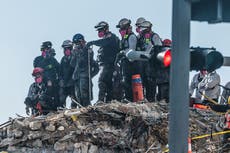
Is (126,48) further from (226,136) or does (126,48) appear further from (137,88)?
(226,136)

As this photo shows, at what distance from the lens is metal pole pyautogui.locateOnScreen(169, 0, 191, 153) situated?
9258 millimetres

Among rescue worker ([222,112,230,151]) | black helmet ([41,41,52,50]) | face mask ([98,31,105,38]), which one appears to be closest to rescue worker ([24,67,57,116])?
black helmet ([41,41,52,50])

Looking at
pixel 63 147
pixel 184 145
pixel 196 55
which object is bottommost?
pixel 63 147

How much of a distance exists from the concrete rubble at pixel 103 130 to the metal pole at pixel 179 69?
7.89 m

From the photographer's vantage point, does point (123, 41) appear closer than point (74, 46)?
Yes

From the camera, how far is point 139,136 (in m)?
17.6

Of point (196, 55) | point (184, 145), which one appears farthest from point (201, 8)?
point (184, 145)

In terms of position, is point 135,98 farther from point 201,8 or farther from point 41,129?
point 201,8

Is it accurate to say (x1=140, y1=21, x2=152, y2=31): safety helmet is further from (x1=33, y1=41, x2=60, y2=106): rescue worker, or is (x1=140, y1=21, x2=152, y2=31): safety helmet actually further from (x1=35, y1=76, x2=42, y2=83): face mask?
(x1=35, y1=76, x2=42, y2=83): face mask

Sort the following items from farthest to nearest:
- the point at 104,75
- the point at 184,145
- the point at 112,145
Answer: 1. the point at 104,75
2. the point at 112,145
3. the point at 184,145

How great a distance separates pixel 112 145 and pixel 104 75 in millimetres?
1958

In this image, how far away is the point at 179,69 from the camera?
30.5 ft

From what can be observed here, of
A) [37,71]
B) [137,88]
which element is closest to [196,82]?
[137,88]

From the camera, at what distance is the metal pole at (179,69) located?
926cm
